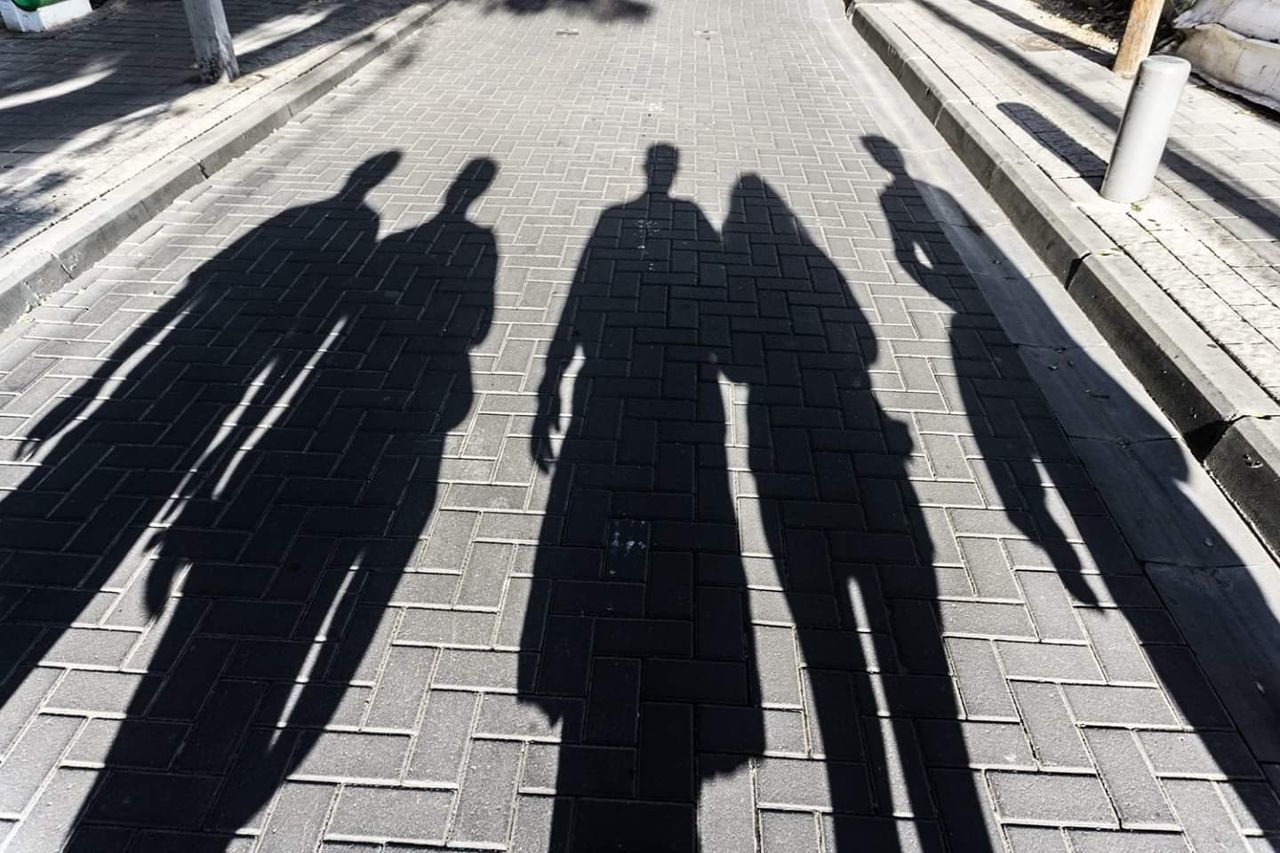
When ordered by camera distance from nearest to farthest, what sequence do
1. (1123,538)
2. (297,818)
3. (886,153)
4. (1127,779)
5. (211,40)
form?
1. (297,818)
2. (1127,779)
3. (1123,538)
4. (886,153)
5. (211,40)

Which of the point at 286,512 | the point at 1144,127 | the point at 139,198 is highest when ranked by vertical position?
the point at 1144,127

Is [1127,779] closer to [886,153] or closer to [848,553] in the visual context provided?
[848,553]

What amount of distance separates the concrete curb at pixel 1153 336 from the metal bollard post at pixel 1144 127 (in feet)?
1.21

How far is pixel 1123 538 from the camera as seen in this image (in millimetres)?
3412

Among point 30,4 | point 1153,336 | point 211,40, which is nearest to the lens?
point 1153,336

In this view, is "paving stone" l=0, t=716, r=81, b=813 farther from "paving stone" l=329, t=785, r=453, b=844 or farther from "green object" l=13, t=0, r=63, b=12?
"green object" l=13, t=0, r=63, b=12

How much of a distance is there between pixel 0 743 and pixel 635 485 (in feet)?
7.92

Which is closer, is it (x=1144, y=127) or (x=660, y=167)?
(x=1144, y=127)

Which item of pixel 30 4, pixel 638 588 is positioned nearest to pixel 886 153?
pixel 638 588

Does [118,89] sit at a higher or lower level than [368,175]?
higher

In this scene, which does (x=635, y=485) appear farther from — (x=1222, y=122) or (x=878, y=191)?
(x=1222, y=122)

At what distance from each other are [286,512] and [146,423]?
3.55 feet

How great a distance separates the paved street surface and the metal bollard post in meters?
0.85

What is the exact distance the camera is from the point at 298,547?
3307 mm
